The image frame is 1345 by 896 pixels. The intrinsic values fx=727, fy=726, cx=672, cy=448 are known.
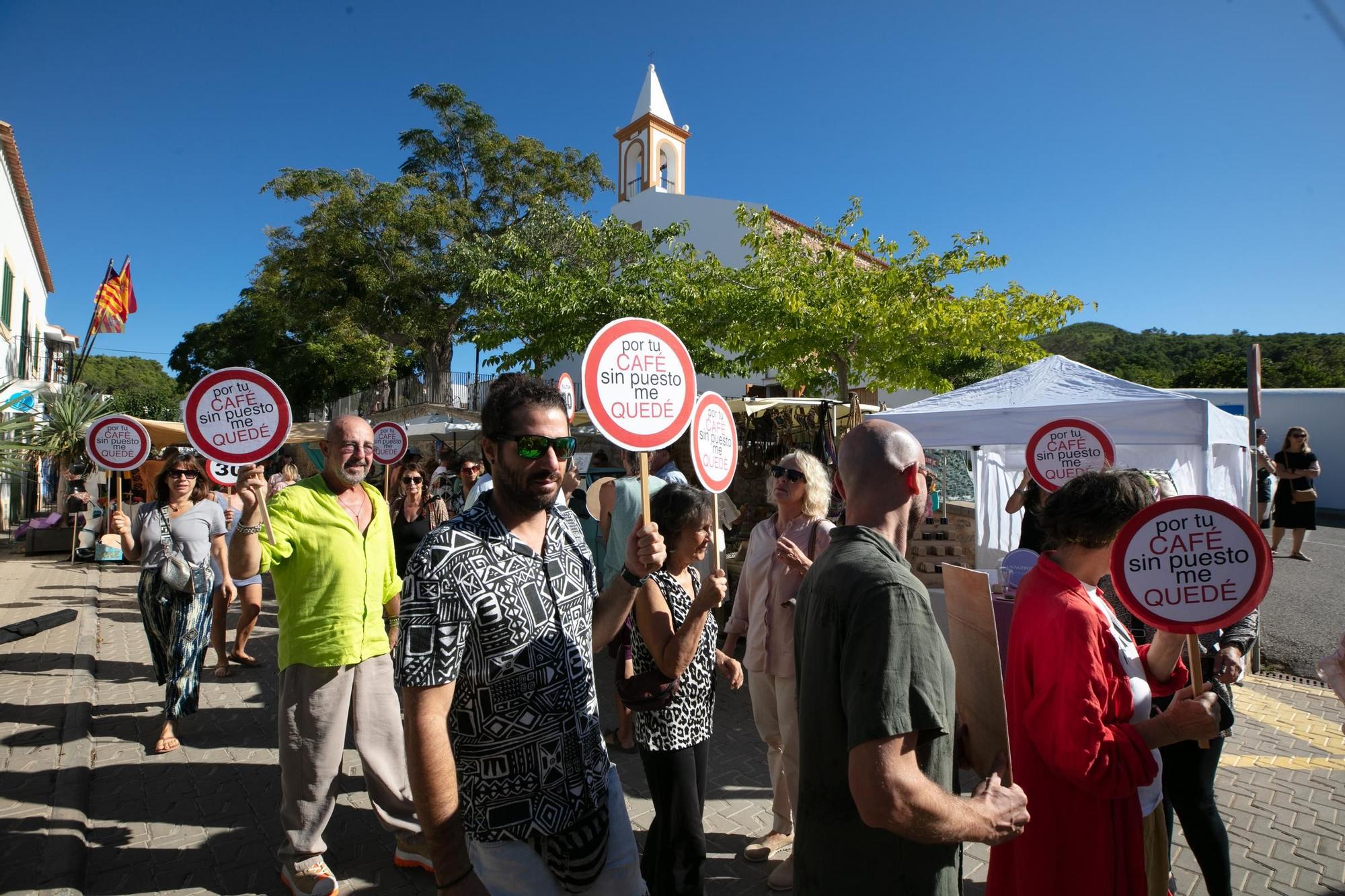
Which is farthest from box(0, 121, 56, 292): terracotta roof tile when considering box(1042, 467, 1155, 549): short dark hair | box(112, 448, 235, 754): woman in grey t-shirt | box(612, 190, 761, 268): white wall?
box(612, 190, 761, 268): white wall

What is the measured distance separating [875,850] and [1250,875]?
3.10 m

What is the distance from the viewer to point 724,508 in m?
5.24

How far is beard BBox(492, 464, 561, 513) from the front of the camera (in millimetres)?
1944

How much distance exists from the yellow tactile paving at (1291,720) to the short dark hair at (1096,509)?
4.38 m

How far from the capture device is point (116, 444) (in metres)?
6.17

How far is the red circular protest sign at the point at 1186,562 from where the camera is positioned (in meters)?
2.17

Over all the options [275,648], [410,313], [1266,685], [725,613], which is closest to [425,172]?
[410,313]

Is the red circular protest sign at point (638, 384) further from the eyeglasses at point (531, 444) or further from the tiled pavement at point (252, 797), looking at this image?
the tiled pavement at point (252, 797)

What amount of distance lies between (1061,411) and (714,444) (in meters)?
5.03

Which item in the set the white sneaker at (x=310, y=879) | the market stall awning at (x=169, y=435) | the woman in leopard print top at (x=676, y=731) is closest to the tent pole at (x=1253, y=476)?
the woman in leopard print top at (x=676, y=731)

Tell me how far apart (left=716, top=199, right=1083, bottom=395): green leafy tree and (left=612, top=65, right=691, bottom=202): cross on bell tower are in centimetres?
2840

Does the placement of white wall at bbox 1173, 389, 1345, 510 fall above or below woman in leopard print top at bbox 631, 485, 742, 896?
above

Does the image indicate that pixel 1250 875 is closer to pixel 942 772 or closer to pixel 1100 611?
pixel 1100 611

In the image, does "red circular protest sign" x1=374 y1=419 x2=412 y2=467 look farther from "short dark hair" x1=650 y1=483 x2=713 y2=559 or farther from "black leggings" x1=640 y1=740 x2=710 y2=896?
"black leggings" x1=640 y1=740 x2=710 y2=896
